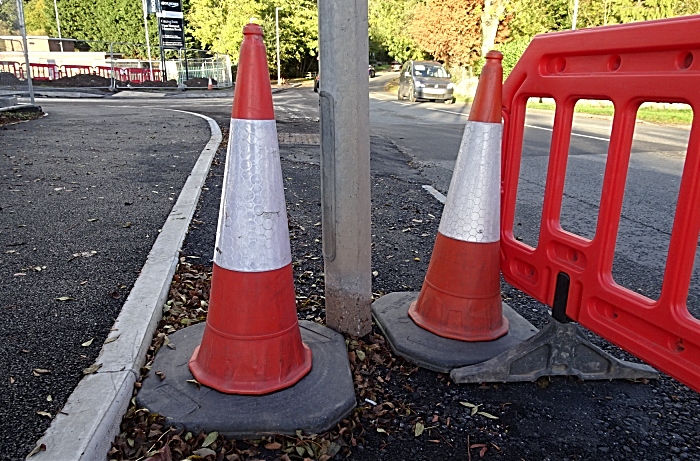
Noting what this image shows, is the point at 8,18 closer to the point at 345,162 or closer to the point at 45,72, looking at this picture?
the point at 345,162

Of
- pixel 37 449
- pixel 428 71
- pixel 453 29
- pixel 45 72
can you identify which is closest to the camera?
pixel 37 449

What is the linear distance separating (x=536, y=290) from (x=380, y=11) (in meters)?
55.1

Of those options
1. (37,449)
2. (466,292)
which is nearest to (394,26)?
(466,292)

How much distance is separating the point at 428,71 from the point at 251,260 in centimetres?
2516

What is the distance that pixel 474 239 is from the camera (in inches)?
113

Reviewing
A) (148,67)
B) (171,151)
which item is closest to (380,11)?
(148,67)

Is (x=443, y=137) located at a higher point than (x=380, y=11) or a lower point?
lower

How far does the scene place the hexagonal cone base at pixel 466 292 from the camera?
2.89 meters

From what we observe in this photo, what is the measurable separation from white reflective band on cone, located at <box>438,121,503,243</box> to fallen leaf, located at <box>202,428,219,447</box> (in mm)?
1532

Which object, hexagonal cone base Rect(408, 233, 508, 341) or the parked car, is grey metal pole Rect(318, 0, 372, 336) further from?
the parked car

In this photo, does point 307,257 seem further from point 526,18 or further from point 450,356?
point 526,18

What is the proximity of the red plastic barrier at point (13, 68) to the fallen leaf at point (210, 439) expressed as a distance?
18.7 m

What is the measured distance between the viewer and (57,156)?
793cm

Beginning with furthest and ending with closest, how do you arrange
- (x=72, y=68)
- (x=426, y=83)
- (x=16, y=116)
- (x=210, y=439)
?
1. (x=72, y=68)
2. (x=426, y=83)
3. (x=16, y=116)
4. (x=210, y=439)
